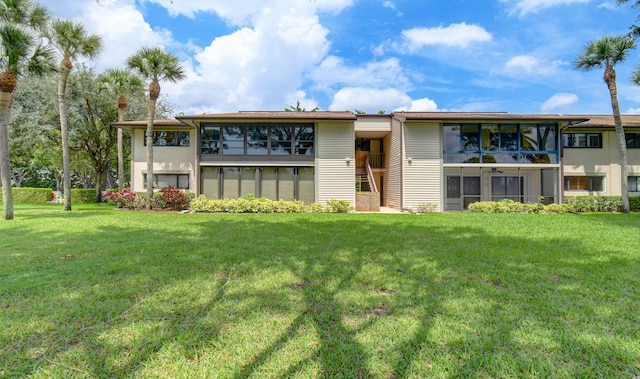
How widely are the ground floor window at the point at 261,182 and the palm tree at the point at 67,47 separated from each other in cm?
694

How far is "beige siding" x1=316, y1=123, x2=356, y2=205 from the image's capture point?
55.6 ft

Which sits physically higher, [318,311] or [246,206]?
[246,206]

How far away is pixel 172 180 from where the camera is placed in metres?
18.3

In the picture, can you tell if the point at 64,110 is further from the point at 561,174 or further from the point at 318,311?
the point at 561,174

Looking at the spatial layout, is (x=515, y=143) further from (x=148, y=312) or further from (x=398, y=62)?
(x=148, y=312)

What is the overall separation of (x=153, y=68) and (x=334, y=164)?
37.2 feet

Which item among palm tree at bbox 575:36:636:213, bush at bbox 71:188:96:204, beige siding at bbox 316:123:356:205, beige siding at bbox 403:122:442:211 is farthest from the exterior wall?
palm tree at bbox 575:36:636:213

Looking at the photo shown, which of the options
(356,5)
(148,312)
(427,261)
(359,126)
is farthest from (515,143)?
(148,312)

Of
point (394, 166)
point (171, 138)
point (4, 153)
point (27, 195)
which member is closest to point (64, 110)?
point (4, 153)

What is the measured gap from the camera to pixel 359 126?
1936cm

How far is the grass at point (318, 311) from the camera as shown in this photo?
231cm

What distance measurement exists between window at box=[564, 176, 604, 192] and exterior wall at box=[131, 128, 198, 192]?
933 inches

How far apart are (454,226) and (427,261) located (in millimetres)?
5088

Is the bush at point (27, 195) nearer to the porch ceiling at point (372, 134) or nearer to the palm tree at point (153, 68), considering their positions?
the palm tree at point (153, 68)
